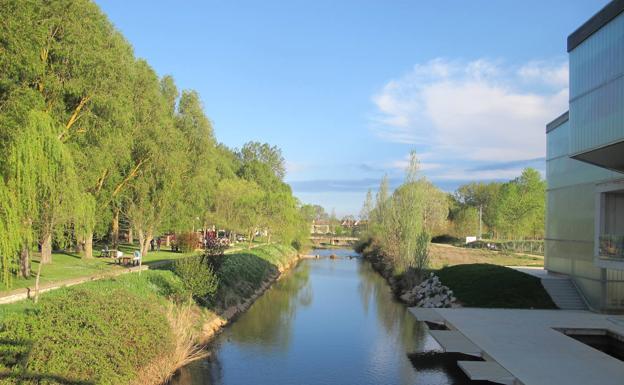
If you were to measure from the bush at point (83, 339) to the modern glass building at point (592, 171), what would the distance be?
615 inches

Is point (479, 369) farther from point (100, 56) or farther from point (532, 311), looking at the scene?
point (100, 56)

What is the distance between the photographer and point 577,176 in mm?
22922

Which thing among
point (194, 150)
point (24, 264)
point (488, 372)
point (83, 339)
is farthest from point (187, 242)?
point (488, 372)

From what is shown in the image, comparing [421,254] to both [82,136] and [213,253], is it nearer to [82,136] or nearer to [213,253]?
[213,253]

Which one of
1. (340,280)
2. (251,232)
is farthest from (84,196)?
(251,232)

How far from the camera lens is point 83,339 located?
10.4 metres

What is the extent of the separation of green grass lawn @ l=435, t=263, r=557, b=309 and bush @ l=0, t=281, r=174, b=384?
52.8 feet

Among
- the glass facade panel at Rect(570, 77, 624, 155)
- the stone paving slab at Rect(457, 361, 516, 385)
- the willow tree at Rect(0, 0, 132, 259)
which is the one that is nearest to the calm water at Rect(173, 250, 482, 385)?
the stone paving slab at Rect(457, 361, 516, 385)

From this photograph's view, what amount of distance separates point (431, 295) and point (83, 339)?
1966 cm

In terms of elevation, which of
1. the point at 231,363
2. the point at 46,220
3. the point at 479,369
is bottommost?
the point at 231,363

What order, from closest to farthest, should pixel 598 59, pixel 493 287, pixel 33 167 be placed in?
pixel 33 167 → pixel 598 59 → pixel 493 287

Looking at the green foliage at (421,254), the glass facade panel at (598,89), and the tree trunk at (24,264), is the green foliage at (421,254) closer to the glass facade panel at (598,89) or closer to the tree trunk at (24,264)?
the glass facade panel at (598,89)

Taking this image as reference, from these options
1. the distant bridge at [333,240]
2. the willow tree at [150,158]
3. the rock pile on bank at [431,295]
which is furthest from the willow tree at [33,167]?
the distant bridge at [333,240]

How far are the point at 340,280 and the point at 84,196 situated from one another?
2472 cm
